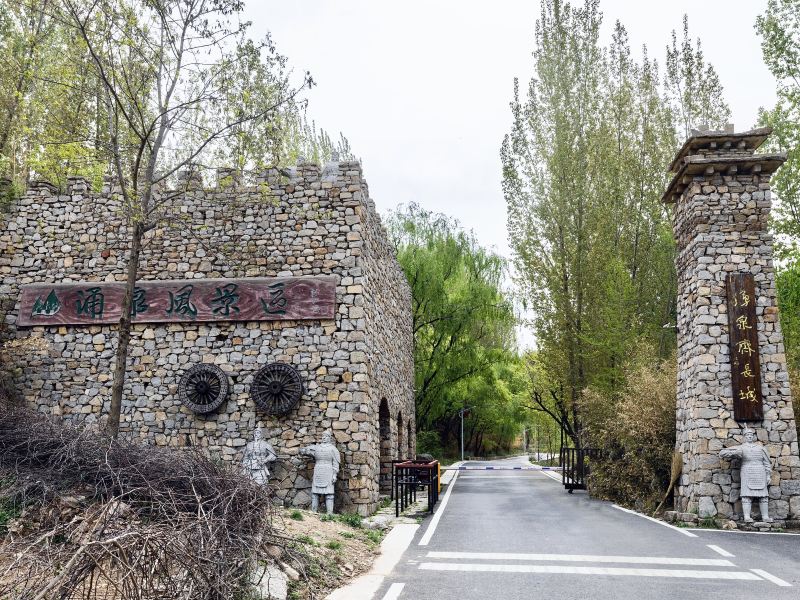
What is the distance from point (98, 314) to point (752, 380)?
1260 centimetres

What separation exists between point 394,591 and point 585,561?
2753 millimetres

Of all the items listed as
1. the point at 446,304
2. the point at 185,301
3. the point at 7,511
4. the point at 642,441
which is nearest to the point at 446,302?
the point at 446,304

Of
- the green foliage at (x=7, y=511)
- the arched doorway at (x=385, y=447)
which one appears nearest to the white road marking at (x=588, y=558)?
the green foliage at (x=7, y=511)

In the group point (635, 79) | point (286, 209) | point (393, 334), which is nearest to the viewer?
point (286, 209)

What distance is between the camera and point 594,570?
741 centimetres

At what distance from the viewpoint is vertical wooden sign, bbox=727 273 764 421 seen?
37.4ft

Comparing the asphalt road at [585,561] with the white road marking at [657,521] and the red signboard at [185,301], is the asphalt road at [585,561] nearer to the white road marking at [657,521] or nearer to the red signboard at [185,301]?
the white road marking at [657,521]

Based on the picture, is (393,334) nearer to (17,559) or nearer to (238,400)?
(238,400)

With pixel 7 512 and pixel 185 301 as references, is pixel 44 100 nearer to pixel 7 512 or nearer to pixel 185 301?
pixel 185 301

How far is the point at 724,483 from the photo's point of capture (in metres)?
11.2

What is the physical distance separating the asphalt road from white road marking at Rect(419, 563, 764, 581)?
0.01 m

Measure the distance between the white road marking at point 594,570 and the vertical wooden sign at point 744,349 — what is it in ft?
15.6

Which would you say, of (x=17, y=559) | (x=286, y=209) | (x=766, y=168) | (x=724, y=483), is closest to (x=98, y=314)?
(x=286, y=209)

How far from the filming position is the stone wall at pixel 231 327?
1230 centimetres
